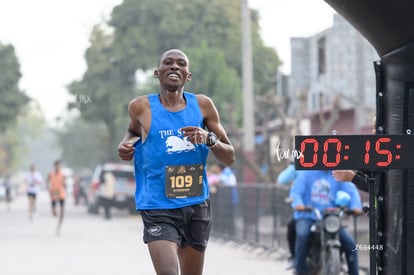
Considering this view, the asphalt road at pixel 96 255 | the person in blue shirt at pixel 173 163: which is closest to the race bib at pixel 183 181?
the person in blue shirt at pixel 173 163

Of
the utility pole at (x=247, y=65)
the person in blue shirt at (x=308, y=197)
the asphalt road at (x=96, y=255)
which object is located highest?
the utility pole at (x=247, y=65)

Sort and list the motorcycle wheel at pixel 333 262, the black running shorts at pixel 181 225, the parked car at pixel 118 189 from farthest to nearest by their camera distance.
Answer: the parked car at pixel 118 189
the motorcycle wheel at pixel 333 262
the black running shorts at pixel 181 225

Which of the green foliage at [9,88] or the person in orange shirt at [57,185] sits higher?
the green foliage at [9,88]

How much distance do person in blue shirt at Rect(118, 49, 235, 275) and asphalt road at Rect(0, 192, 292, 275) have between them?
6.61 m

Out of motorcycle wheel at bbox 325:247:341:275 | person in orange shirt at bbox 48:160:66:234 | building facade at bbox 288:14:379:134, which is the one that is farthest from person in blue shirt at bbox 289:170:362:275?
building facade at bbox 288:14:379:134

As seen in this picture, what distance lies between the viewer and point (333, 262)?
998 cm

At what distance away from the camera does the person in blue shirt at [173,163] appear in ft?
21.8

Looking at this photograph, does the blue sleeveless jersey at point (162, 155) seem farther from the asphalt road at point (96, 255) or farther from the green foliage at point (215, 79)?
the green foliage at point (215, 79)

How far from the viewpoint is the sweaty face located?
22.1 ft

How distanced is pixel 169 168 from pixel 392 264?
6.38 ft

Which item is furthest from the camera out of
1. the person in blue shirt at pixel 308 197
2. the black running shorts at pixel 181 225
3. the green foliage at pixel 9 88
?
the green foliage at pixel 9 88

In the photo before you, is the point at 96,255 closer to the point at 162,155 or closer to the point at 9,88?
the point at 162,155

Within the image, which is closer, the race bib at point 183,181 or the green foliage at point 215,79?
the race bib at point 183,181

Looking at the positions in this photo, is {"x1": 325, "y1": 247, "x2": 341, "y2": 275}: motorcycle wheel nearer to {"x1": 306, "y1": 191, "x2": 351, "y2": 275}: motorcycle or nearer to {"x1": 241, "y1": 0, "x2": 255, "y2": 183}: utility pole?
{"x1": 306, "y1": 191, "x2": 351, "y2": 275}: motorcycle
